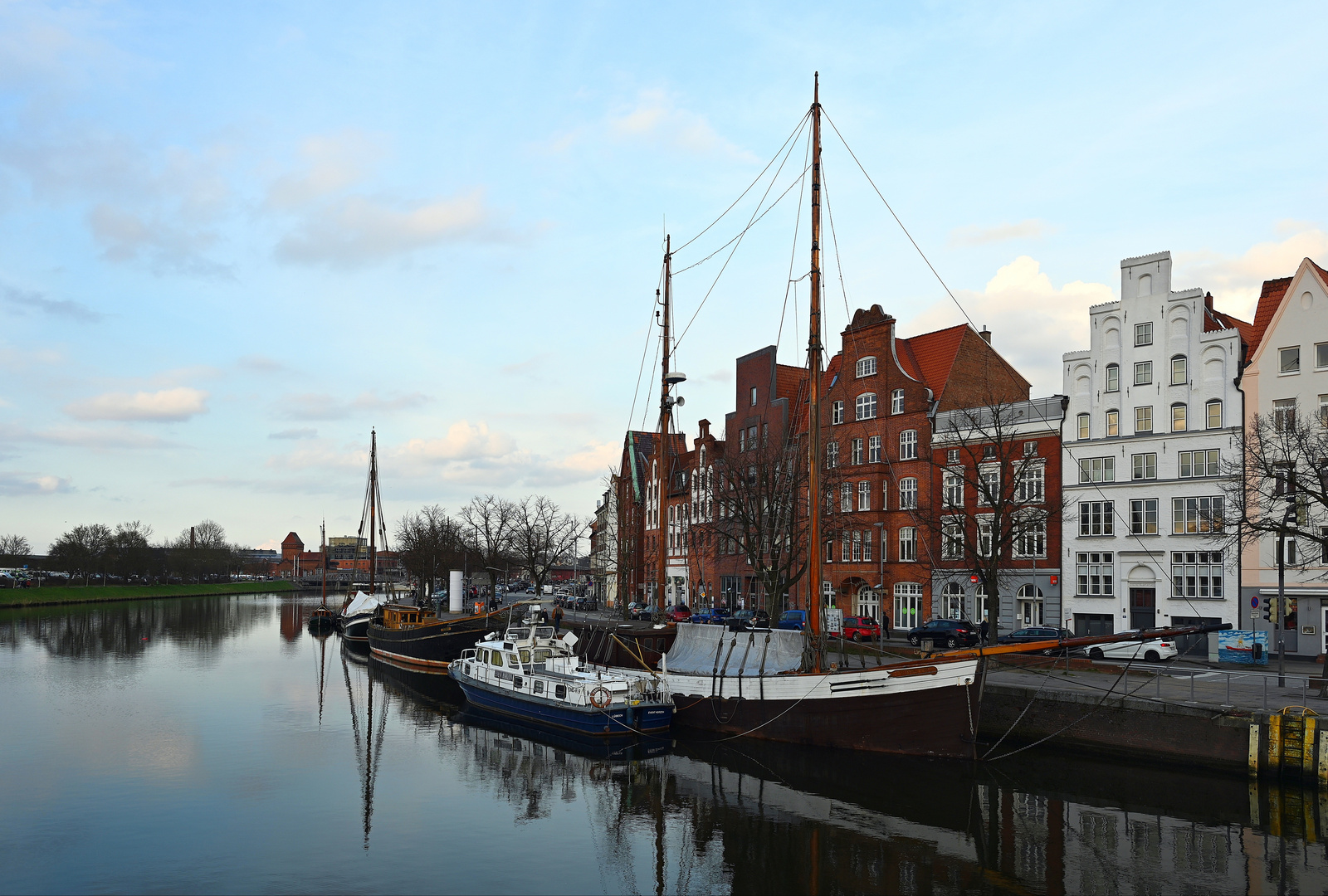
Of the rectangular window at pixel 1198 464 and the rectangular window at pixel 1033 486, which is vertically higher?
the rectangular window at pixel 1198 464

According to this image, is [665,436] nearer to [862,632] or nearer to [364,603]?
[862,632]

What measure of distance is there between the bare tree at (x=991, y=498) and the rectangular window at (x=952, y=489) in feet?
0.17

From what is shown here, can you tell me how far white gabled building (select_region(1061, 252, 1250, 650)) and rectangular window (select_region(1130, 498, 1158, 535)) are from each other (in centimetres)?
Answer: 6

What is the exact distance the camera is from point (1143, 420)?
5206 centimetres

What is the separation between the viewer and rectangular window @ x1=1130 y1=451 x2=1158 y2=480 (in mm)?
51344

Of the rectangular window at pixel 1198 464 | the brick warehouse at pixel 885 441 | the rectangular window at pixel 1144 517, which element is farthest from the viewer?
the brick warehouse at pixel 885 441

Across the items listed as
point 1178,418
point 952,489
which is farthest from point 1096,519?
point 952,489

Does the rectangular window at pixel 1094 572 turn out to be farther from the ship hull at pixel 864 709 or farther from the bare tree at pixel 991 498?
the ship hull at pixel 864 709

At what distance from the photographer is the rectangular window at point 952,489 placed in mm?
59000

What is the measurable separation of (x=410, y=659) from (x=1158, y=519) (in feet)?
145

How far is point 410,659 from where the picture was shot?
194 ft

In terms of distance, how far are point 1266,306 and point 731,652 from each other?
119ft

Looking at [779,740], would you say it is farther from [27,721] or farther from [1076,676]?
[27,721]

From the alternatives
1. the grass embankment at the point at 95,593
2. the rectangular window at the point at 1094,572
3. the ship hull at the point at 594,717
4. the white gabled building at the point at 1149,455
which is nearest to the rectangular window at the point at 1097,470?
the white gabled building at the point at 1149,455
